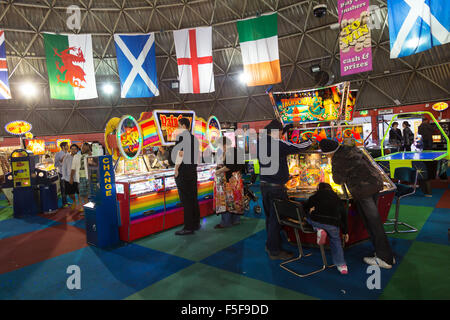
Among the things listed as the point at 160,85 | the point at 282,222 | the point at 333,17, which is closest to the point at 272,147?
the point at 282,222

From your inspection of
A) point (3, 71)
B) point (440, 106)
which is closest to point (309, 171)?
point (3, 71)

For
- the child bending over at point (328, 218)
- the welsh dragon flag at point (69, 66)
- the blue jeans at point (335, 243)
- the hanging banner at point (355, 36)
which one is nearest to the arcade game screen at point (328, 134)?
the child bending over at point (328, 218)

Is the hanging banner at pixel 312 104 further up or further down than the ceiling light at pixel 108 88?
further down

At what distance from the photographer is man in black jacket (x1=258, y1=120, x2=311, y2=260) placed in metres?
3.50

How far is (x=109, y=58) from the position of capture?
16.4 metres

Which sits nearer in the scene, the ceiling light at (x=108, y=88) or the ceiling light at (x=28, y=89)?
the ceiling light at (x=28, y=89)

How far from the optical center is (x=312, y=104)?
4699 millimetres

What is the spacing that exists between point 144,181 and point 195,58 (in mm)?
6960

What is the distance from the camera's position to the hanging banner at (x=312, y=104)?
4.47 metres

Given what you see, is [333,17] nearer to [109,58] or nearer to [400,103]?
[400,103]

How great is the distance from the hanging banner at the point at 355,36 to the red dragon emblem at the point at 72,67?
8.91 meters

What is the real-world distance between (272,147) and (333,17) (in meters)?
12.5

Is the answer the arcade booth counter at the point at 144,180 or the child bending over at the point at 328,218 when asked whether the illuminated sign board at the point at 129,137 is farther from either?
the child bending over at the point at 328,218

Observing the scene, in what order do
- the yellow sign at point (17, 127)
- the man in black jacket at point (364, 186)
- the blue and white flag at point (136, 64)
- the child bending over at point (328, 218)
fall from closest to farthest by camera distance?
the child bending over at point (328, 218)
the man in black jacket at point (364, 186)
the blue and white flag at point (136, 64)
the yellow sign at point (17, 127)
